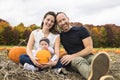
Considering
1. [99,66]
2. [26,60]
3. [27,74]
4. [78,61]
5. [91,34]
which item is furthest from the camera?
[91,34]

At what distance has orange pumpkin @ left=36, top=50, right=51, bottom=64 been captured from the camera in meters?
7.48

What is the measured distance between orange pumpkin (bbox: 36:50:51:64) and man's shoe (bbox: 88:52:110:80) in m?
0.91

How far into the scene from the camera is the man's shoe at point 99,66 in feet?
22.7

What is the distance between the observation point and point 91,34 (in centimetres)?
3441

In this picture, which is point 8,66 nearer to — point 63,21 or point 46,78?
point 46,78

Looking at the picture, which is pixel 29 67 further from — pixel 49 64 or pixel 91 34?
pixel 91 34

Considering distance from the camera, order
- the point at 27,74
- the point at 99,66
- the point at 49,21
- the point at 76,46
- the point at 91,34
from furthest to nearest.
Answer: the point at 91,34, the point at 76,46, the point at 49,21, the point at 27,74, the point at 99,66

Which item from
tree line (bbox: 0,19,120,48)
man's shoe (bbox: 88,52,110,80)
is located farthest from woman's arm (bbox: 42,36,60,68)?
tree line (bbox: 0,19,120,48)

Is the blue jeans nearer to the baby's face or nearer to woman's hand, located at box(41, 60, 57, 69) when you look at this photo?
woman's hand, located at box(41, 60, 57, 69)

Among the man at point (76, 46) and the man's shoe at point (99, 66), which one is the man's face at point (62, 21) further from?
the man's shoe at point (99, 66)

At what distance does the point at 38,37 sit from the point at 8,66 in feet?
2.56

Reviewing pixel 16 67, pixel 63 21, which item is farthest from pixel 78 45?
pixel 16 67

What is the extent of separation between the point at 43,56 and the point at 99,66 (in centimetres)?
101

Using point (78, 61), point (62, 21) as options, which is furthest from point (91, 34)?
point (78, 61)
